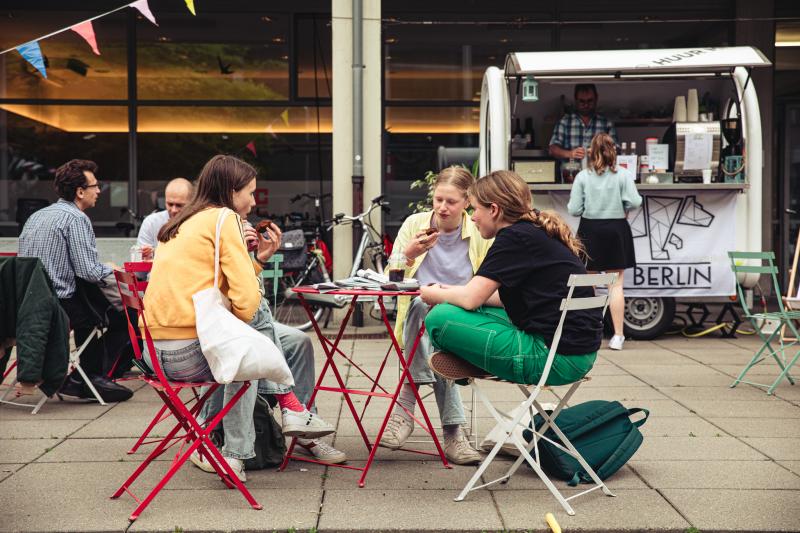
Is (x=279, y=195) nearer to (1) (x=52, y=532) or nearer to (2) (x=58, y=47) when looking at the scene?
(2) (x=58, y=47)

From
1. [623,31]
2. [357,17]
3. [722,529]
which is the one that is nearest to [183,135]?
[357,17]

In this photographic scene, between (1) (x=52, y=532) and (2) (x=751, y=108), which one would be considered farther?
(2) (x=751, y=108)

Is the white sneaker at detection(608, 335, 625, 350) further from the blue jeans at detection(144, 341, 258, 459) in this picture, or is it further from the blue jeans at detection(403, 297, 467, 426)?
the blue jeans at detection(144, 341, 258, 459)

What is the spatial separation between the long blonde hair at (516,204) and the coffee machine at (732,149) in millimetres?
5161

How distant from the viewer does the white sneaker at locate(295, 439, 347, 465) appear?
183 inches

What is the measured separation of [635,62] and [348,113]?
291 centimetres

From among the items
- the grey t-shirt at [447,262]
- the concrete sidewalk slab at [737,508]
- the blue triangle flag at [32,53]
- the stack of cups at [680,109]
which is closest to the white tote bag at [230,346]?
the grey t-shirt at [447,262]

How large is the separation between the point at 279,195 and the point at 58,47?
329cm

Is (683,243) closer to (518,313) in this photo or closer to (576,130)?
(576,130)

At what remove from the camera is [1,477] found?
14.5 ft

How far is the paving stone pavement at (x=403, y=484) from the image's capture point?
12.4ft

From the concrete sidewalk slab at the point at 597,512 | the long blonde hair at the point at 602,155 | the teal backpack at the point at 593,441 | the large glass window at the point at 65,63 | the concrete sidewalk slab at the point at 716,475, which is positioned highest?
the large glass window at the point at 65,63

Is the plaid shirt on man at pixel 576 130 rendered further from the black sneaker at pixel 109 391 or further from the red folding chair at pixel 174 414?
the red folding chair at pixel 174 414

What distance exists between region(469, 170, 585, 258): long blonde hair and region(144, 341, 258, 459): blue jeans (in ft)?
4.49
